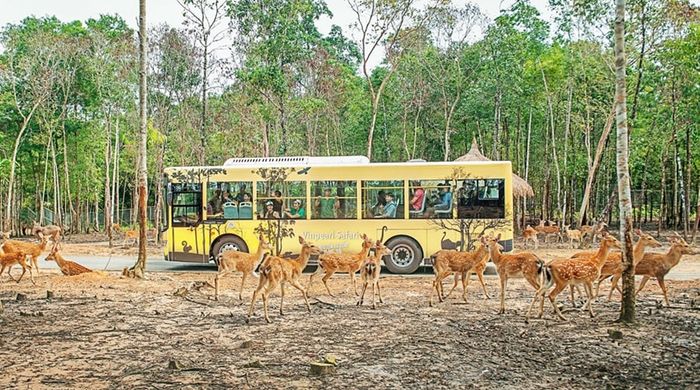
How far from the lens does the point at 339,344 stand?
24.1ft

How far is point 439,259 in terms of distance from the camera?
10.7 m

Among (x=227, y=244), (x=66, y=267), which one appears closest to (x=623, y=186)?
(x=227, y=244)

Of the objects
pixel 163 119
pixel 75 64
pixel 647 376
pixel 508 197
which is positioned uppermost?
pixel 75 64

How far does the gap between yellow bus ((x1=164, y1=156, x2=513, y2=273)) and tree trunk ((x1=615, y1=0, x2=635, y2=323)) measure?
5815 millimetres

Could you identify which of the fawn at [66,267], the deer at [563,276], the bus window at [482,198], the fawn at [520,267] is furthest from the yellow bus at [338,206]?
the deer at [563,276]

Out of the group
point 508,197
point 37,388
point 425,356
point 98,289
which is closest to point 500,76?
point 508,197

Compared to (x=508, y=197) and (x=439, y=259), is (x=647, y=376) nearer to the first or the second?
(x=439, y=259)

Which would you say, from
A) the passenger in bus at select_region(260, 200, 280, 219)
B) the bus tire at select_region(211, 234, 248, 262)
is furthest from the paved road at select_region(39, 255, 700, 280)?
the passenger in bus at select_region(260, 200, 280, 219)

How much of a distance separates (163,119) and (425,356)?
27.6 m

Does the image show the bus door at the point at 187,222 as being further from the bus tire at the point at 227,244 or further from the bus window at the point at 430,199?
the bus window at the point at 430,199

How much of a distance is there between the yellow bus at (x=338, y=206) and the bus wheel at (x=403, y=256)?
0.08 ft

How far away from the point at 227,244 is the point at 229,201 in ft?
3.40

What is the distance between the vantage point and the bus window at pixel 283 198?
15141 millimetres

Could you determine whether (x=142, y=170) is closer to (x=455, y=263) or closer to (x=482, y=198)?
(x=455, y=263)
